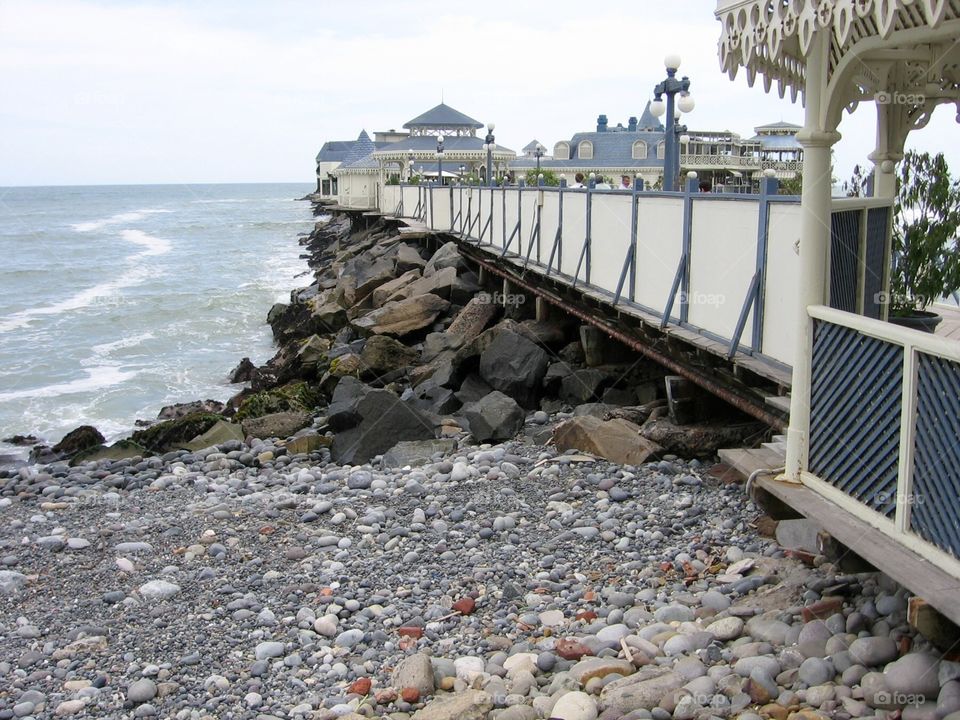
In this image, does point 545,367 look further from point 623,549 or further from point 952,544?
point 952,544

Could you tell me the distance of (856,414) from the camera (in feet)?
15.3

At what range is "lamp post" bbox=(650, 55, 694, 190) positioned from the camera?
12344mm

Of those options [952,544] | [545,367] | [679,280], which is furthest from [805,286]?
[545,367]

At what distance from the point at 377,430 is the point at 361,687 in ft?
17.4

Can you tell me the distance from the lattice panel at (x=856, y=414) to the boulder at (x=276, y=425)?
28.1ft

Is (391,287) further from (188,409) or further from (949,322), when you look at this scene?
(949,322)

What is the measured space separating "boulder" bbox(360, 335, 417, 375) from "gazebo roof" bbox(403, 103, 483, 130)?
115 feet

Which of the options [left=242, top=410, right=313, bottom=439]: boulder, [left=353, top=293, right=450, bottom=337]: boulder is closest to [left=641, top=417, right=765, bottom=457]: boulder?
[left=242, top=410, right=313, bottom=439]: boulder

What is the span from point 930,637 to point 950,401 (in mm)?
976

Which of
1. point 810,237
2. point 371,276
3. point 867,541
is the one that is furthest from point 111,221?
point 867,541

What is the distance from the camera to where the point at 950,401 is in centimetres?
398

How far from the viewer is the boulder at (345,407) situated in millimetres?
11070

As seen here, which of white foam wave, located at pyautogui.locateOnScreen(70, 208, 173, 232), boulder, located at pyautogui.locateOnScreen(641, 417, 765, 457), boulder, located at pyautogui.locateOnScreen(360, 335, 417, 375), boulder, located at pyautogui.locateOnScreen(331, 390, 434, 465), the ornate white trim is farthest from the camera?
white foam wave, located at pyautogui.locateOnScreen(70, 208, 173, 232)

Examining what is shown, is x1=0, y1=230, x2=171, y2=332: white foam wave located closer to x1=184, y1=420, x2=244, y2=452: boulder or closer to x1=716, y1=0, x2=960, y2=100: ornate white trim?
x1=184, y1=420, x2=244, y2=452: boulder
